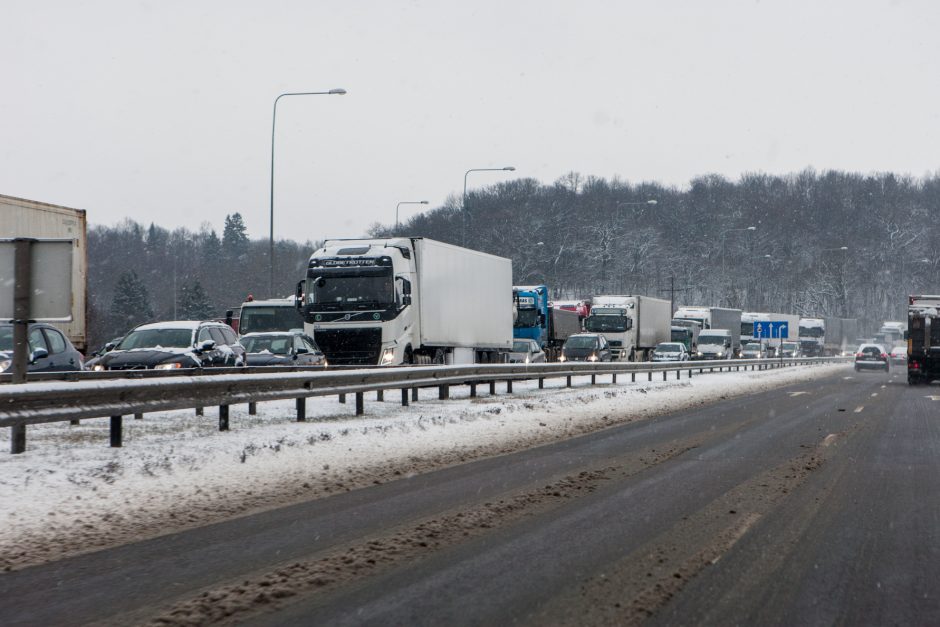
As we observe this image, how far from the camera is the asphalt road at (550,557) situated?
5.00m

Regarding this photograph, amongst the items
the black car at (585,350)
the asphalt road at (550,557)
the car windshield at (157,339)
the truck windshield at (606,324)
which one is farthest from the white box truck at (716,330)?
the asphalt road at (550,557)

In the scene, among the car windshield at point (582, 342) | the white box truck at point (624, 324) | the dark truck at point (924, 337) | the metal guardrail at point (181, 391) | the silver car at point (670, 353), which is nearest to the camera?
the metal guardrail at point (181, 391)

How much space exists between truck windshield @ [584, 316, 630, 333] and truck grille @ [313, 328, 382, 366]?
27.0 m

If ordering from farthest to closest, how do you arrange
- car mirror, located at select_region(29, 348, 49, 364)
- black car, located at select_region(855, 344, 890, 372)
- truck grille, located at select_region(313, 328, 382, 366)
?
black car, located at select_region(855, 344, 890, 372) → truck grille, located at select_region(313, 328, 382, 366) → car mirror, located at select_region(29, 348, 49, 364)

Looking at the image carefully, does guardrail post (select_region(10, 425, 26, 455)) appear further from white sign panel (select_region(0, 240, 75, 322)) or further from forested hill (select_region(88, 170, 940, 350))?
forested hill (select_region(88, 170, 940, 350))

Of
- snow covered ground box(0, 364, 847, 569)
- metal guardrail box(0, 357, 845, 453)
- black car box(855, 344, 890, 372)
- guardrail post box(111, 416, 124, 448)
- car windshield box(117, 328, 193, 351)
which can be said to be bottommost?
black car box(855, 344, 890, 372)

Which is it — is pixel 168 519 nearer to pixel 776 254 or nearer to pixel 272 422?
pixel 272 422

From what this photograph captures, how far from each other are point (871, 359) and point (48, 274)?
172 ft

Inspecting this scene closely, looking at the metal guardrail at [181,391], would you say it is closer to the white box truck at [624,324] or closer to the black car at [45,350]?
the black car at [45,350]

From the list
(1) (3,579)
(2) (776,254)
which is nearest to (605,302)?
(1) (3,579)

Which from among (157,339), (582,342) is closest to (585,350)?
(582,342)

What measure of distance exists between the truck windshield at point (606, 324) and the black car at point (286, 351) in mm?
27694

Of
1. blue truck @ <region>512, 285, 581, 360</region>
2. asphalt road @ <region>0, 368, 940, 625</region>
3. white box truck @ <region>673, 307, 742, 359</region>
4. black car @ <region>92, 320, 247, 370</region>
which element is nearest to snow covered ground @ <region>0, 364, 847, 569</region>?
asphalt road @ <region>0, 368, 940, 625</region>

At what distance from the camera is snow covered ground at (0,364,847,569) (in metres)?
7.38
